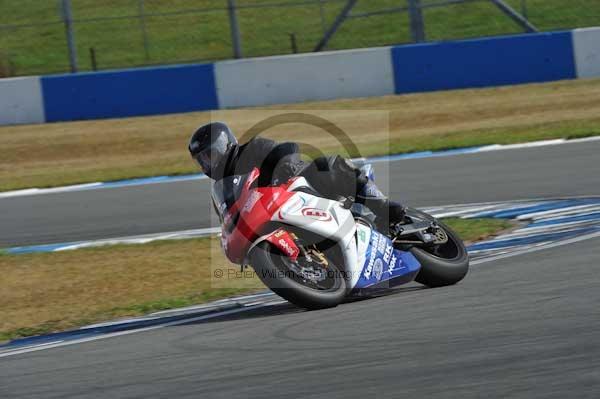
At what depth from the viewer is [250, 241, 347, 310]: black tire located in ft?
19.6

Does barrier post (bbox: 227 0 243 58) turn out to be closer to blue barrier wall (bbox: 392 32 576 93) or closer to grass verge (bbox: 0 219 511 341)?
blue barrier wall (bbox: 392 32 576 93)

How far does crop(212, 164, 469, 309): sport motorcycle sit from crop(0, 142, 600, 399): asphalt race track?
0.48 ft

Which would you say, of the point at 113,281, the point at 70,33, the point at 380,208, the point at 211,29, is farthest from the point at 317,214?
the point at 211,29

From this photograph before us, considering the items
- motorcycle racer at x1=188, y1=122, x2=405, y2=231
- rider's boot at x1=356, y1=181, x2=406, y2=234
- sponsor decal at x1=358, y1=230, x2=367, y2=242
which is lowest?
sponsor decal at x1=358, y1=230, x2=367, y2=242

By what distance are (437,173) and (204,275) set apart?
480 centimetres

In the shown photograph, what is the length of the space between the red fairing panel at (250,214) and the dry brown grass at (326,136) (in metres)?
8.86

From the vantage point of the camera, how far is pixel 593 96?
A: 1716cm

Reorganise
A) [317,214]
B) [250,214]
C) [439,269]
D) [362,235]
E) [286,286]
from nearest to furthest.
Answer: [286,286], [250,214], [317,214], [362,235], [439,269]

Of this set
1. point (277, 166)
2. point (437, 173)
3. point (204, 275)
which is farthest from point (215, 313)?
point (437, 173)

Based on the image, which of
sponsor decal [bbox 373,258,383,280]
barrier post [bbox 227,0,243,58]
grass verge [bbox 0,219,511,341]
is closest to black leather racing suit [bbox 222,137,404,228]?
sponsor decal [bbox 373,258,383,280]

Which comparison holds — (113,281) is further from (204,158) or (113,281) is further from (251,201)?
(251,201)

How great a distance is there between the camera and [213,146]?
6312mm

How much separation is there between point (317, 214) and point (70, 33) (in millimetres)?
12792

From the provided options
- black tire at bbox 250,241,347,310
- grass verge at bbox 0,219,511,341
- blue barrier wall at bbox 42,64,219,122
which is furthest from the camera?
blue barrier wall at bbox 42,64,219,122
